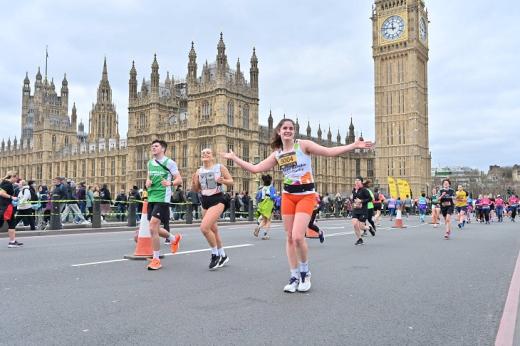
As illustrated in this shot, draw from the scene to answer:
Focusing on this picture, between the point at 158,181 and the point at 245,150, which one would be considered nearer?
the point at 158,181

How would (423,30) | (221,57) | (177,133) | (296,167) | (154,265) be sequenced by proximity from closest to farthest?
1. (296,167)
2. (154,265)
3. (221,57)
4. (177,133)
5. (423,30)

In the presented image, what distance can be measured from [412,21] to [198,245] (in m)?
77.0

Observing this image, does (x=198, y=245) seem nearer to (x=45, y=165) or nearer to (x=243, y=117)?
(x=243, y=117)

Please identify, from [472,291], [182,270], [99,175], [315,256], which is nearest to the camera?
[472,291]

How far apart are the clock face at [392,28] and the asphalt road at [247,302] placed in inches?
3070

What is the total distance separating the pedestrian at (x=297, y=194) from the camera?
569cm

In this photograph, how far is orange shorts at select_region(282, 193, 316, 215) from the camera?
5762 mm

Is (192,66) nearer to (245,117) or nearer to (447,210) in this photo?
(245,117)

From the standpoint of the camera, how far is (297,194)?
19.0 ft

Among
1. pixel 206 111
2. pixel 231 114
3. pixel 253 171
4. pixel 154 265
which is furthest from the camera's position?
pixel 206 111

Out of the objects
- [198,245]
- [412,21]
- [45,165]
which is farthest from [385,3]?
[198,245]

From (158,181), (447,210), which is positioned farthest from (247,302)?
(447,210)

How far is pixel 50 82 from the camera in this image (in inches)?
3962

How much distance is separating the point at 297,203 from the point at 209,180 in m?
2.25
